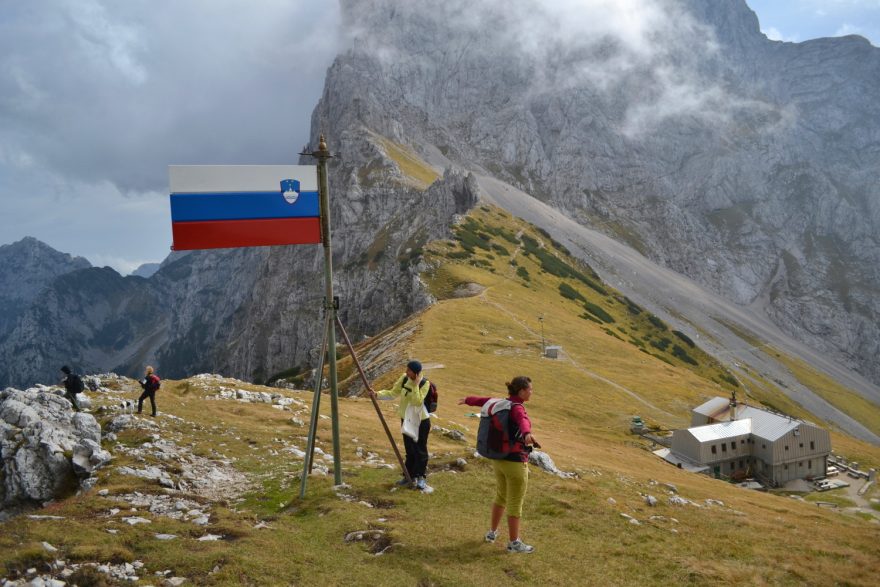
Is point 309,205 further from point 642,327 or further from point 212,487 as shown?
point 642,327

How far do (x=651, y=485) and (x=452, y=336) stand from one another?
4741cm

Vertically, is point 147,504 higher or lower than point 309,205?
lower

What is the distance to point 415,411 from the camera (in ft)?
51.2

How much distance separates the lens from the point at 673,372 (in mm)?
90500

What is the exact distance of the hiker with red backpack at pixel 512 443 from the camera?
11.4 metres

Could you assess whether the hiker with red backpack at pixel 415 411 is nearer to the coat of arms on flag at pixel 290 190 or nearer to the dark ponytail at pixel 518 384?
the dark ponytail at pixel 518 384

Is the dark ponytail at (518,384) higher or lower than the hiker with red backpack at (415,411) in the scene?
higher

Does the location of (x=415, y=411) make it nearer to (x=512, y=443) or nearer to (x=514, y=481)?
(x=514, y=481)

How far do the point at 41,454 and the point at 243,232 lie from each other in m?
9.94

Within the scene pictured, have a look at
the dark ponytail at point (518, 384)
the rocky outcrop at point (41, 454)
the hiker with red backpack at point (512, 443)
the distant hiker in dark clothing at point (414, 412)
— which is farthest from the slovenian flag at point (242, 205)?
the rocky outcrop at point (41, 454)

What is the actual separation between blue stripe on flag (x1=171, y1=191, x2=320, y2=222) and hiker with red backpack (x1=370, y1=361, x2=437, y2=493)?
554 centimetres

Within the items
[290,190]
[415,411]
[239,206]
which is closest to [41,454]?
[239,206]

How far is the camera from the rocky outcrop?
53.3 ft

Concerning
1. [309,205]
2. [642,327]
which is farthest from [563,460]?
[642,327]
